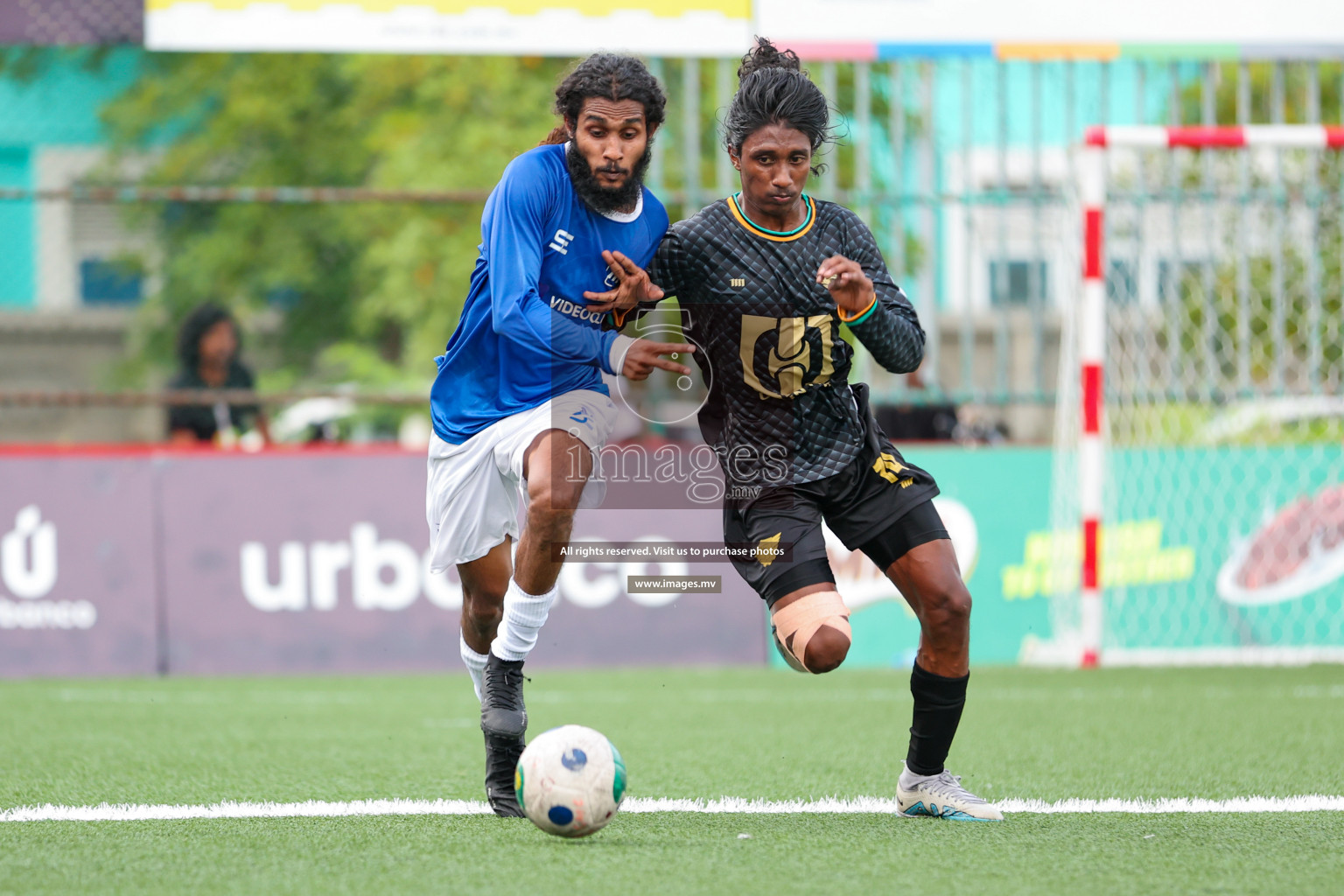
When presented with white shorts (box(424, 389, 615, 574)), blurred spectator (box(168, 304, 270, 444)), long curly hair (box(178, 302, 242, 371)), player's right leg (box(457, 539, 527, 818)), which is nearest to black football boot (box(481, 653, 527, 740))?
player's right leg (box(457, 539, 527, 818))

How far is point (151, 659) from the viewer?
8.38 metres

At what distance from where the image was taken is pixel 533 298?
3.99 metres

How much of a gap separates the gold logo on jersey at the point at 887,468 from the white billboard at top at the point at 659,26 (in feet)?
15.7

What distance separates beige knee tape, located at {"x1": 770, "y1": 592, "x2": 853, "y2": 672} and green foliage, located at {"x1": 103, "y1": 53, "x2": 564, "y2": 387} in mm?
12649

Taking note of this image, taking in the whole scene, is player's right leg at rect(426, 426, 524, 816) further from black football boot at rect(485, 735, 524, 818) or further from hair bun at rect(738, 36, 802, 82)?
hair bun at rect(738, 36, 802, 82)

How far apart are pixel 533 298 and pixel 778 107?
2.63 ft

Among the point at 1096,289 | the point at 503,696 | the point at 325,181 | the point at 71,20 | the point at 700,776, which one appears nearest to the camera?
the point at 503,696

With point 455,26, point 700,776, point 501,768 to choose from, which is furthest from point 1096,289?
point 501,768

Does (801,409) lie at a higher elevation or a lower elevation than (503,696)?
higher

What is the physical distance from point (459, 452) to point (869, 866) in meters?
1.72

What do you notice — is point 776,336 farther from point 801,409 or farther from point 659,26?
point 659,26

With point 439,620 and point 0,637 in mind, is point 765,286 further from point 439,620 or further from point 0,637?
point 0,637

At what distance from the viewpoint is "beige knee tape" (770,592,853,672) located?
12.6ft

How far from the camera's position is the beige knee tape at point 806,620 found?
3854mm
